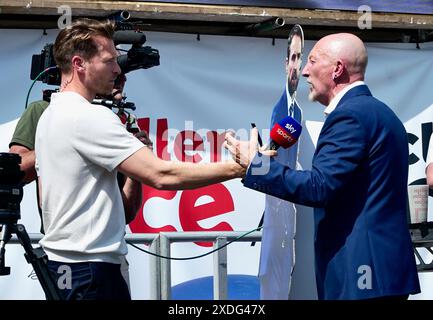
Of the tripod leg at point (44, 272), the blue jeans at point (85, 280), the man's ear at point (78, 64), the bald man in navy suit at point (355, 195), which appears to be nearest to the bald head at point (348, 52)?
the bald man in navy suit at point (355, 195)

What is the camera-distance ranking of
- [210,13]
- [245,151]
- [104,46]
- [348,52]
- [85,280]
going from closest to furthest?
1. [85,280]
2. [245,151]
3. [104,46]
4. [348,52]
5. [210,13]

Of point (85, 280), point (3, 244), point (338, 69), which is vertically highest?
point (338, 69)

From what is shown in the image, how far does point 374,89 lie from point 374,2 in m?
0.59

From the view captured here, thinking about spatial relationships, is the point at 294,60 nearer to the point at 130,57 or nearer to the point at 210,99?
the point at 130,57

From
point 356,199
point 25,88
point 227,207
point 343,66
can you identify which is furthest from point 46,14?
point 356,199

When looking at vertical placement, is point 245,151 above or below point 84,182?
above

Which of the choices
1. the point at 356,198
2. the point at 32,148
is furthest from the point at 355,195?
the point at 32,148

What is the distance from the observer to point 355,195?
3.71m

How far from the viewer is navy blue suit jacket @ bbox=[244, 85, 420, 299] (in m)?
3.64

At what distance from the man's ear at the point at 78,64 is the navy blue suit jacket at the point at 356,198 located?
2.40ft

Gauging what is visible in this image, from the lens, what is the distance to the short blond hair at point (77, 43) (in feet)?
12.2

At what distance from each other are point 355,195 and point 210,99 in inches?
115

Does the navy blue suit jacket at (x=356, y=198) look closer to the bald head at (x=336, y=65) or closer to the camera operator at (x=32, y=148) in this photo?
the bald head at (x=336, y=65)

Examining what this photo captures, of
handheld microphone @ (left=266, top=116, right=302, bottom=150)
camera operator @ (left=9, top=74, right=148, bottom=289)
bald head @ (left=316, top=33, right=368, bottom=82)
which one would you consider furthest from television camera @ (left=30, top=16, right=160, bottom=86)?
handheld microphone @ (left=266, top=116, right=302, bottom=150)
